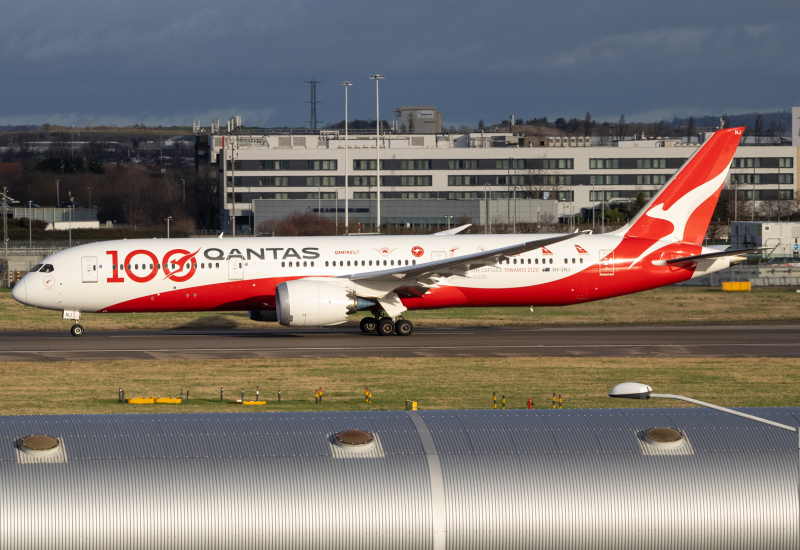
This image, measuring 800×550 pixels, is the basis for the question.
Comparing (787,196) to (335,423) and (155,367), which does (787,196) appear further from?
(335,423)

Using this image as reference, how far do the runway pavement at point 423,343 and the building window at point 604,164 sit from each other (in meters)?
101

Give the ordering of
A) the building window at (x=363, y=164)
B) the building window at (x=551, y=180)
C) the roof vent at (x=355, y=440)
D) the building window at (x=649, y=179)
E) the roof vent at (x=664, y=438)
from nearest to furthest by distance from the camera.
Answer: the roof vent at (x=355, y=440), the roof vent at (x=664, y=438), the building window at (x=363, y=164), the building window at (x=551, y=180), the building window at (x=649, y=179)

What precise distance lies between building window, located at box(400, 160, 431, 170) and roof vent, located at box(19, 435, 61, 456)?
132842 millimetres

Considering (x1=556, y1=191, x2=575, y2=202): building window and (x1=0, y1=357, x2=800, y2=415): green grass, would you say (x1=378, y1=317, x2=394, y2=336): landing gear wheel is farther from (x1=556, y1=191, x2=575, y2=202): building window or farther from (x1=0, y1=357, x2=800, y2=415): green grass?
(x1=556, y1=191, x2=575, y2=202): building window

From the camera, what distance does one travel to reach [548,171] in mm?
144375

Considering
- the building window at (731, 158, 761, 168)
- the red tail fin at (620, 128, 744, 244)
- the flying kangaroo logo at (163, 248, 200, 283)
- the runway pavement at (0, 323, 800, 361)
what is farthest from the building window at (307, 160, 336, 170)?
the flying kangaroo logo at (163, 248, 200, 283)

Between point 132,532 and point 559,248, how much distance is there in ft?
109

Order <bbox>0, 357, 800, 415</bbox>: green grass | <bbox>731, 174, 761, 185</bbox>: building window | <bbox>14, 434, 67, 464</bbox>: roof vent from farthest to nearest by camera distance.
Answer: <bbox>731, 174, 761, 185</bbox>: building window < <bbox>0, 357, 800, 415</bbox>: green grass < <bbox>14, 434, 67, 464</bbox>: roof vent

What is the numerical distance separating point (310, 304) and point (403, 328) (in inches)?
214

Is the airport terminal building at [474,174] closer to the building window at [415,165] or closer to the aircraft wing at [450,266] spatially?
the building window at [415,165]

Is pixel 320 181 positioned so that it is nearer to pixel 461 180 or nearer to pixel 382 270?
pixel 461 180

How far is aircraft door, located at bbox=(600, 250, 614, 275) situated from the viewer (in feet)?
141

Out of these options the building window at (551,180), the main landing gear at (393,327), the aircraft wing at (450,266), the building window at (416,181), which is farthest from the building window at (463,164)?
the aircraft wing at (450,266)

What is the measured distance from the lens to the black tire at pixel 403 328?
42.8 m
